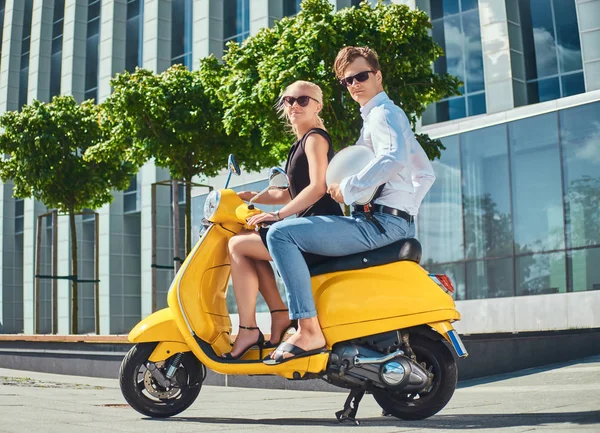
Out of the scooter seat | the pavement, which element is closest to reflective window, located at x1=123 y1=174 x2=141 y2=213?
the pavement

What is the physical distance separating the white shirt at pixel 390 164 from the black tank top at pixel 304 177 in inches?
11.3

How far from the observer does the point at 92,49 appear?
34188 millimetres

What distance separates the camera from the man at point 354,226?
4.46 metres

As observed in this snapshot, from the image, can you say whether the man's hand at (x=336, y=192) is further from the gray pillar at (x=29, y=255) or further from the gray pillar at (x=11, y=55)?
the gray pillar at (x=11, y=55)

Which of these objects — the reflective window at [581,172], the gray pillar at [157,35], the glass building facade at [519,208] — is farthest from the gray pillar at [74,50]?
the reflective window at [581,172]

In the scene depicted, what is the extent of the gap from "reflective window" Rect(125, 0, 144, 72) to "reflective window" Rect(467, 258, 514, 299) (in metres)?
16.7

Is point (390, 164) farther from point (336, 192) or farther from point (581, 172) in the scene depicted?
point (581, 172)

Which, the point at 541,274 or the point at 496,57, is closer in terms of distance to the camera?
the point at 541,274

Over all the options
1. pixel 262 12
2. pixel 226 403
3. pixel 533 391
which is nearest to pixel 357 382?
pixel 226 403

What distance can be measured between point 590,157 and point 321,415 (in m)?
15.2

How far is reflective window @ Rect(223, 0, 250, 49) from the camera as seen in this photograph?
90.3 ft

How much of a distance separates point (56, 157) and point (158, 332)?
12398mm

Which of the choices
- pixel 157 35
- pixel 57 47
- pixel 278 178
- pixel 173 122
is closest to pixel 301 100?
pixel 278 178

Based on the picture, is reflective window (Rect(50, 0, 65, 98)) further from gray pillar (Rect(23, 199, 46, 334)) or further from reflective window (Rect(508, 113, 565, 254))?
reflective window (Rect(508, 113, 565, 254))
